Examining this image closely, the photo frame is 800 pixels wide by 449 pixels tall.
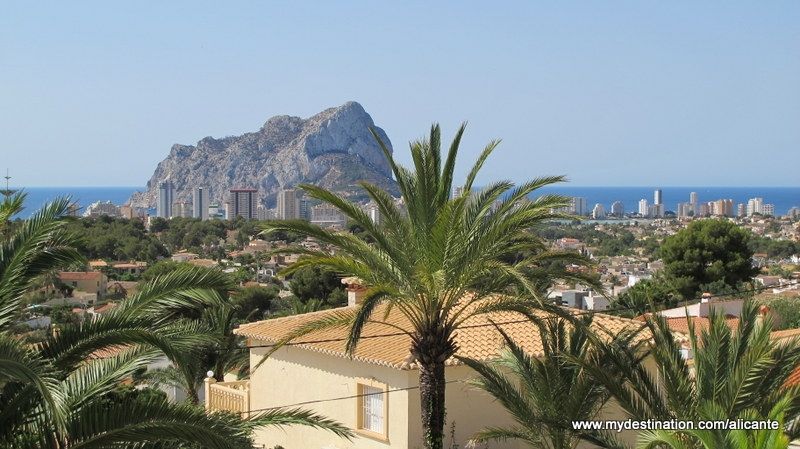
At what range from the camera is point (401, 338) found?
14461 millimetres

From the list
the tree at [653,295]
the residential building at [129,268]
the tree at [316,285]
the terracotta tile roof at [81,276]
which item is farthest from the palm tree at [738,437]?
the residential building at [129,268]

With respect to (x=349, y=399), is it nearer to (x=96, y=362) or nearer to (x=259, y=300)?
(x=96, y=362)

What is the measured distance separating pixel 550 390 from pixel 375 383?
3693 millimetres

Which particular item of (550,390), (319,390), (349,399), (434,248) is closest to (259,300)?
(319,390)

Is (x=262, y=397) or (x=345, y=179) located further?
(x=345, y=179)

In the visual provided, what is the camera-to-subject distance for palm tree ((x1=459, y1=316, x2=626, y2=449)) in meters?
10.5

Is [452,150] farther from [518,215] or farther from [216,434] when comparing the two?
[216,434]

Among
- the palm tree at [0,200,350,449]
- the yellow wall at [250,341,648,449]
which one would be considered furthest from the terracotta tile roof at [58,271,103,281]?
the palm tree at [0,200,350,449]

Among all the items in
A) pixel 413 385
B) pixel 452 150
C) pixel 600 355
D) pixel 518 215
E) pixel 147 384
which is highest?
pixel 452 150

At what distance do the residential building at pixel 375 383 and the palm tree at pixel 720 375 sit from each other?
3.25m

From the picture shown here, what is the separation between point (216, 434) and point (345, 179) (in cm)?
18871

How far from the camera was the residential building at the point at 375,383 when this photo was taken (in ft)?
44.2

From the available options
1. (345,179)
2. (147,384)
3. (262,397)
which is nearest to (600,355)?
(262,397)

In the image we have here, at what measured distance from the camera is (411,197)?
35.6 ft
